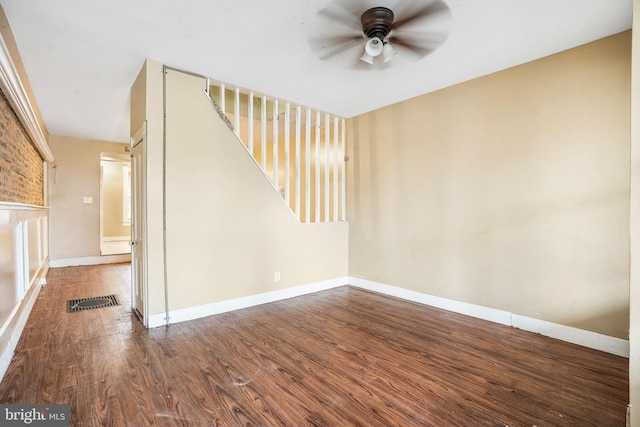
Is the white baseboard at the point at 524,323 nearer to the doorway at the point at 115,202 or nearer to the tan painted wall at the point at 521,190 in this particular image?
the tan painted wall at the point at 521,190

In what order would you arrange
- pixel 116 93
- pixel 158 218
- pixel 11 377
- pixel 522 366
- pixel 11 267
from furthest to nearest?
pixel 116 93
pixel 158 218
pixel 11 267
pixel 522 366
pixel 11 377

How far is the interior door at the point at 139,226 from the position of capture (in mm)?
3078

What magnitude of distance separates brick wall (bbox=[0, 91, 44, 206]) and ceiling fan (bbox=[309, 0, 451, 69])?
2527 millimetres

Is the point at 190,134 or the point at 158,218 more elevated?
the point at 190,134

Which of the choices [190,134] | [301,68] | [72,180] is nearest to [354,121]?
[301,68]

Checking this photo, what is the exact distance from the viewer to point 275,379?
2156mm

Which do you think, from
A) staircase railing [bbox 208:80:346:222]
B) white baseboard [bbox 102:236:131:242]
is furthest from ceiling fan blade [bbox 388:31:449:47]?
white baseboard [bbox 102:236:131:242]

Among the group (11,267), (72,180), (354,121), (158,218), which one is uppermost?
(354,121)

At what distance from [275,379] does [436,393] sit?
1.06 meters

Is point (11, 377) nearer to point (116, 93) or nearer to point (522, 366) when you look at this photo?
point (116, 93)

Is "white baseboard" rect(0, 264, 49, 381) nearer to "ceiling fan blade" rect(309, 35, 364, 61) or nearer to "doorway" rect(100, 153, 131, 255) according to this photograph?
"ceiling fan blade" rect(309, 35, 364, 61)


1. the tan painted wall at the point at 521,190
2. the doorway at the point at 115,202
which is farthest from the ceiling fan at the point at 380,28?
the doorway at the point at 115,202

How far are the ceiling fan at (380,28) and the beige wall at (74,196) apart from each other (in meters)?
5.81

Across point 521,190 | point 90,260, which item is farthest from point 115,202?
point 521,190
